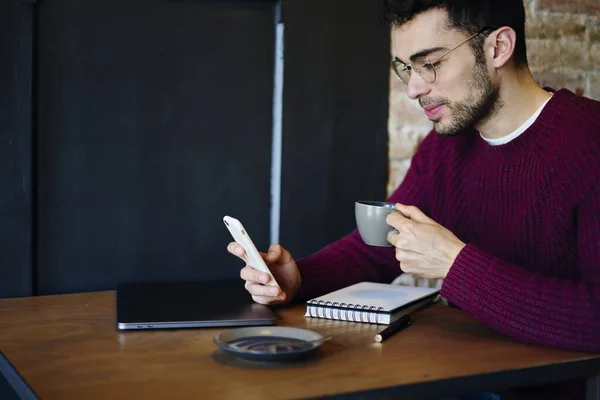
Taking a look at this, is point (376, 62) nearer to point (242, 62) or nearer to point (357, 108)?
point (357, 108)

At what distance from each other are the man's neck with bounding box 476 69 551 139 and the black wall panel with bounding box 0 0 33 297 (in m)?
0.98

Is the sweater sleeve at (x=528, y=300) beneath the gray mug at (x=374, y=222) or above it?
beneath

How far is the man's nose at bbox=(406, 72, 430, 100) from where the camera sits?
154cm

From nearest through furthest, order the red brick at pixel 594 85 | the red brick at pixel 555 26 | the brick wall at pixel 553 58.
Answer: the brick wall at pixel 553 58 < the red brick at pixel 555 26 < the red brick at pixel 594 85

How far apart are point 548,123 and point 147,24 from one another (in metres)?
0.92

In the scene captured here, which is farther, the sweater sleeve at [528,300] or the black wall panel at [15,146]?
the black wall panel at [15,146]

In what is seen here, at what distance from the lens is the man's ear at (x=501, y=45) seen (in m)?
1.54

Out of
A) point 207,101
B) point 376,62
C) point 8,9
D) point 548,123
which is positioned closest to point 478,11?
point 548,123

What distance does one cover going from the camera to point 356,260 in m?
1.66

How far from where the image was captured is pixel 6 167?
1655 millimetres

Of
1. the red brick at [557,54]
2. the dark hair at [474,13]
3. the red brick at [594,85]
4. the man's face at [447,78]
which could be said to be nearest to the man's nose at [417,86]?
the man's face at [447,78]

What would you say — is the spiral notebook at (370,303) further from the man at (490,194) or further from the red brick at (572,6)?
the red brick at (572,6)

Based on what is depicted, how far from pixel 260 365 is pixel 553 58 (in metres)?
1.52

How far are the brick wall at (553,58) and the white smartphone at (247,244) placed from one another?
738 mm
